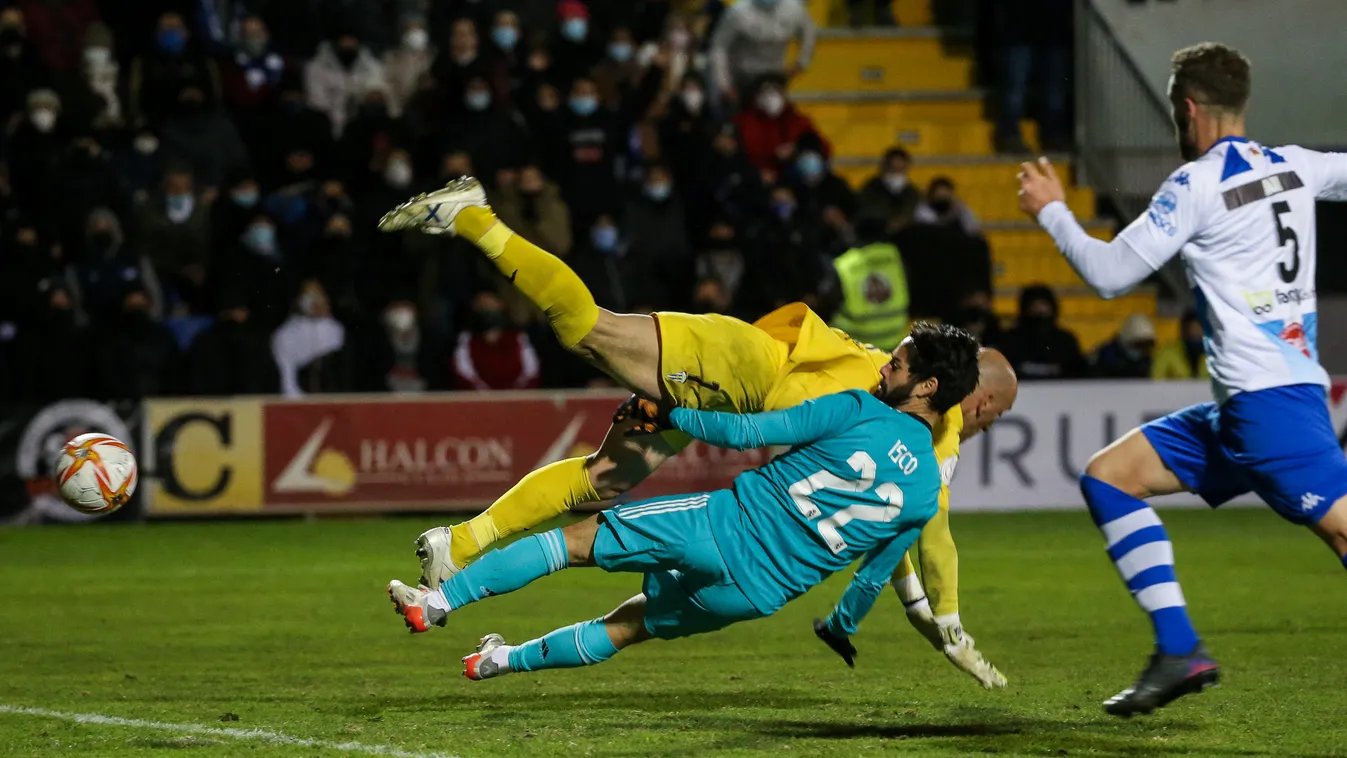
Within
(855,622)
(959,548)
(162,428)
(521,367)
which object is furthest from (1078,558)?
(162,428)

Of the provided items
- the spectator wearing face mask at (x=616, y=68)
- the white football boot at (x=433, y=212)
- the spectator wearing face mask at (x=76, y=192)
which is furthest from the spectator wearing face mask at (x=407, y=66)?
the white football boot at (x=433, y=212)

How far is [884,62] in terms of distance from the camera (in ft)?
72.4

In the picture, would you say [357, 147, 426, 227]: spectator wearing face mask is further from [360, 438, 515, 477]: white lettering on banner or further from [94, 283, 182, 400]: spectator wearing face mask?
[360, 438, 515, 477]: white lettering on banner

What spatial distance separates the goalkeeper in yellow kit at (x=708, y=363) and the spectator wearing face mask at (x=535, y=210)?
30.1 ft

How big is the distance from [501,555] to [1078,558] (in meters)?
7.65

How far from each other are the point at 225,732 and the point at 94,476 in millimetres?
2557

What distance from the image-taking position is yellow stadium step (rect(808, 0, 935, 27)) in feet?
72.8

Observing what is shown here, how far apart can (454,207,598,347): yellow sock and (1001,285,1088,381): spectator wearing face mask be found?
9.96m

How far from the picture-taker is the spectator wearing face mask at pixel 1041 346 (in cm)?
1662

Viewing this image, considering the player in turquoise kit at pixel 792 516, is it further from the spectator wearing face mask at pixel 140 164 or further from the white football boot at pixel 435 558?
the spectator wearing face mask at pixel 140 164

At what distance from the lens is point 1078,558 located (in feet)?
43.5

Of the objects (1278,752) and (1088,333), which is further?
(1088,333)

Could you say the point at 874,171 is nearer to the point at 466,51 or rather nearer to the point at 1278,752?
the point at 466,51

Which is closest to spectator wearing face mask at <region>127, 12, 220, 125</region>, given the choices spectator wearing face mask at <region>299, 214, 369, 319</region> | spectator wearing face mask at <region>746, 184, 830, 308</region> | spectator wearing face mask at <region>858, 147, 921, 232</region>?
spectator wearing face mask at <region>299, 214, 369, 319</region>
